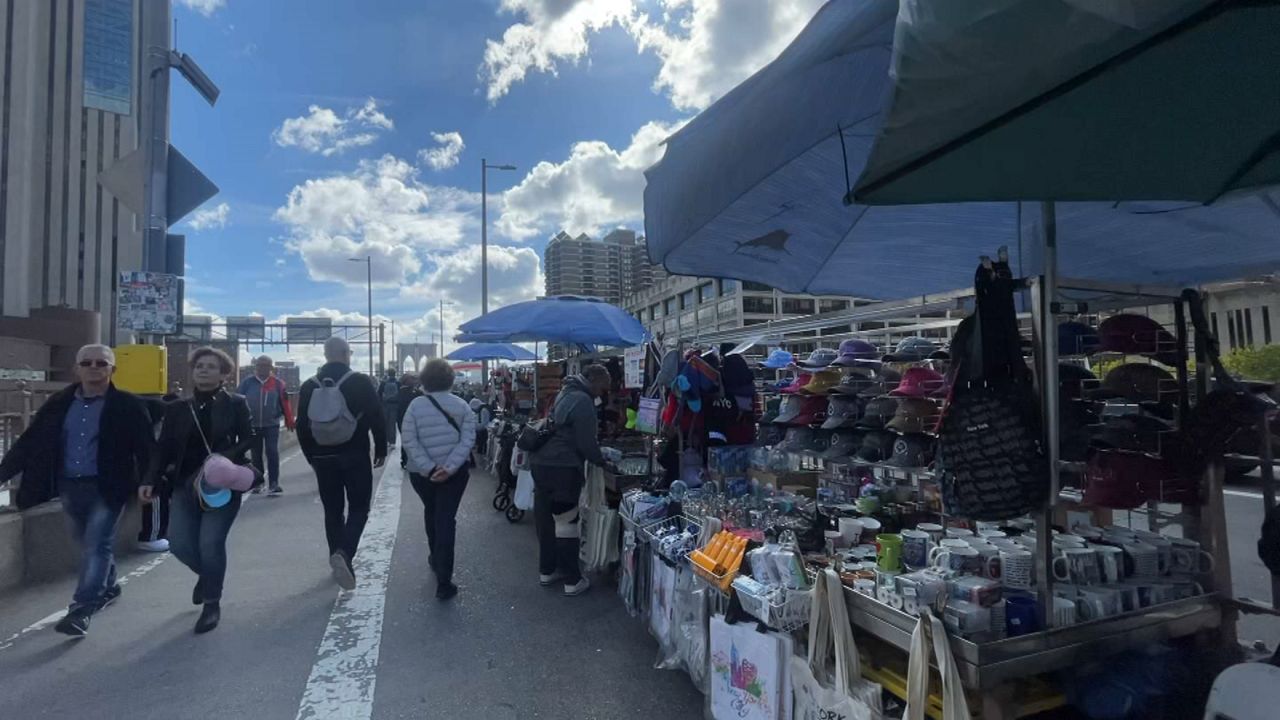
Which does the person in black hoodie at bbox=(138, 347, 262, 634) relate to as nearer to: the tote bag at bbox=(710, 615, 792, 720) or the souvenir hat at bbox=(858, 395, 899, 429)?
the tote bag at bbox=(710, 615, 792, 720)

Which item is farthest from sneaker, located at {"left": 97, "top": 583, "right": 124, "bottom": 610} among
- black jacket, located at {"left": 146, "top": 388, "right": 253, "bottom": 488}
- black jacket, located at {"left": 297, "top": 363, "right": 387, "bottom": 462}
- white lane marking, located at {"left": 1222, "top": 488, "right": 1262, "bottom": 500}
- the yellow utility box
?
white lane marking, located at {"left": 1222, "top": 488, "right": 1262, "bottom": 500}

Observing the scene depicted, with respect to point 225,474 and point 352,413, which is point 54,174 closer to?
point 352,413

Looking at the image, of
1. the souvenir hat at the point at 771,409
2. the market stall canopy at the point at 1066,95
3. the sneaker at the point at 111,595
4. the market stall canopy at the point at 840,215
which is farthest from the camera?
the souvenir hat at the point at 771,409

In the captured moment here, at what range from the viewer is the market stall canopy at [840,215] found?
250 cm

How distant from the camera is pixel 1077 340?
2.91m

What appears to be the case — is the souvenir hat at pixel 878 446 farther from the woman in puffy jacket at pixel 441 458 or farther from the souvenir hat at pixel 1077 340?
the woman in puffy jacket at pixel 441 458

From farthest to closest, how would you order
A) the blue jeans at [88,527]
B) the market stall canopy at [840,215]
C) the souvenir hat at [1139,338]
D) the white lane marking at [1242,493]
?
1. the white lane marking at [1242,493]
2. the blue jeans at [88,527]
3. the souvenir hat at [1139,338]
4. the market stall canopy at [840,215]

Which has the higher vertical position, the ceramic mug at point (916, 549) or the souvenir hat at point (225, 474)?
the souvenir hat at point (225, 474)

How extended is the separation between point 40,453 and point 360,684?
274 cm

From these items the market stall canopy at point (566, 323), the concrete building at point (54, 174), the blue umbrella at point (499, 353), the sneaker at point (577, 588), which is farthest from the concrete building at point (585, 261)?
the sneaker at point (577, 588)

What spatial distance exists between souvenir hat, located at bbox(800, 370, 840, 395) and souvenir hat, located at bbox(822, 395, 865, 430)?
0.12 m

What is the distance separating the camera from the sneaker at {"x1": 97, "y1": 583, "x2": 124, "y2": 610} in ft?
15.0

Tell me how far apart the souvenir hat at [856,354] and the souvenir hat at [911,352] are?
172 mm

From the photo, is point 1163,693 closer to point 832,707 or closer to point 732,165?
point 832,707
